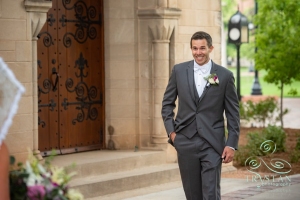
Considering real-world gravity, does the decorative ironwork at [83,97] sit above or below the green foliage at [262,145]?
above

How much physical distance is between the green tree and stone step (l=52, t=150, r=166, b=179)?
8.17m

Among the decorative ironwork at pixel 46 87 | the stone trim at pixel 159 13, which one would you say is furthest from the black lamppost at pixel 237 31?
the decorative ironwork at pixel 46 87

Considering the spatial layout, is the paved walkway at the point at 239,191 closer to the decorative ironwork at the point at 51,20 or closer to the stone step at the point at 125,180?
the stone step at the point at 125,180

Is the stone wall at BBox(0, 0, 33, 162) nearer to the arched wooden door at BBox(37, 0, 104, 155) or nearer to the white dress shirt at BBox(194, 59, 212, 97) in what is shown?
the arched wooden door at BBox(37, 0, 104, 155)

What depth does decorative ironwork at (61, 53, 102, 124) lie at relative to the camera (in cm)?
1266

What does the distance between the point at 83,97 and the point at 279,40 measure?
28.9ft

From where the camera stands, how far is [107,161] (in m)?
11.7

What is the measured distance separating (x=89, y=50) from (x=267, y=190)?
12.0 ft

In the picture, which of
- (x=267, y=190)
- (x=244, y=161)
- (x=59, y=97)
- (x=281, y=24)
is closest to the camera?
(x=267, y=190)

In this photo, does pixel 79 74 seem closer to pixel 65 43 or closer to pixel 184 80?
pixel 65 43

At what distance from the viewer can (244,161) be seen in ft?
47.5

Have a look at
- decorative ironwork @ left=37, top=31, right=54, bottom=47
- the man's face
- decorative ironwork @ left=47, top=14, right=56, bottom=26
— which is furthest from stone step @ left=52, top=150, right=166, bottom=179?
the man's face

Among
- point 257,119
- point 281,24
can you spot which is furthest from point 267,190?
point 257,119

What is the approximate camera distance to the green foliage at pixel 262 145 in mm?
14708
